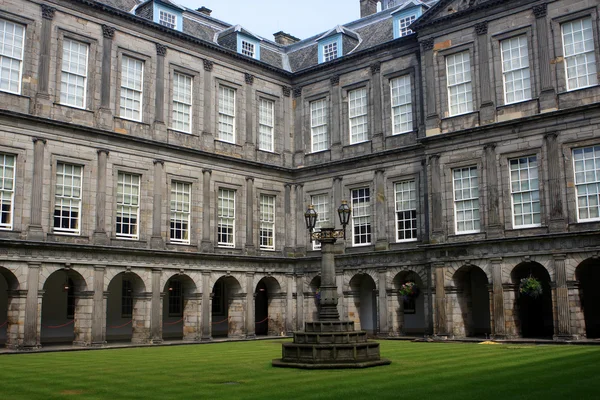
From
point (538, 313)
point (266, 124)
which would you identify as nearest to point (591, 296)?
point (538, 313)

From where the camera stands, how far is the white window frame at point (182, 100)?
103 ft

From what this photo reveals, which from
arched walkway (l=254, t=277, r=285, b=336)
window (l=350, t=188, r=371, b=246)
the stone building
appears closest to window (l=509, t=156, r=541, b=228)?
the stone building

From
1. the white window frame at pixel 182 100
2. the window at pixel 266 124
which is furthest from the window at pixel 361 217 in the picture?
the white window frame at pixel 182 100

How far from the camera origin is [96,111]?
28.4 m

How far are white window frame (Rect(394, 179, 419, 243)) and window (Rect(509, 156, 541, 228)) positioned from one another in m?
4.99

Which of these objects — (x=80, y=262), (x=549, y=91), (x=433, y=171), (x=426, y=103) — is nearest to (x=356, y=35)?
(x=426, y=103)

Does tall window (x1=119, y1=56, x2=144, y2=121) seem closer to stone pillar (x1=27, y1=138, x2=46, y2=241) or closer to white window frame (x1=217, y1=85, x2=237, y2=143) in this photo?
stone pillar (x1=27, y1=138, x2=46, y2=241)

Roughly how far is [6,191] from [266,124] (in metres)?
14.0

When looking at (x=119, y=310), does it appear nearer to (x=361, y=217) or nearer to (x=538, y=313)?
(x=361, y=217)

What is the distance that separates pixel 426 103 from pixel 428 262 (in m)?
6.93

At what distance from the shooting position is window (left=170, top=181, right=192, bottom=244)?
30.8 metres

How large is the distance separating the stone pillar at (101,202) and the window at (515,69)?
16.6 metres

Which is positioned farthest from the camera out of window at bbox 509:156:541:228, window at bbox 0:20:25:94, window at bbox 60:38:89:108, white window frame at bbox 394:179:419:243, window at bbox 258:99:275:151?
window at bbox 258:99:275:151

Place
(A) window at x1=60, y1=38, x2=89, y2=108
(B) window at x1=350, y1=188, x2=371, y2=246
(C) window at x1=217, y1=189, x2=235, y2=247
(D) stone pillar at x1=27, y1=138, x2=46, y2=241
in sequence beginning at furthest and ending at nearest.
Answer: (B) window at x1=350, y1=188, x2=371, y2=246 < (C) window at x1=217, y1=189, x2=235, y2=247 < (A) window at x1=60, y1=38, x2=89, y2=108 < (D) stone pillar at x1=27, y1=138, x2=46, y2=241
